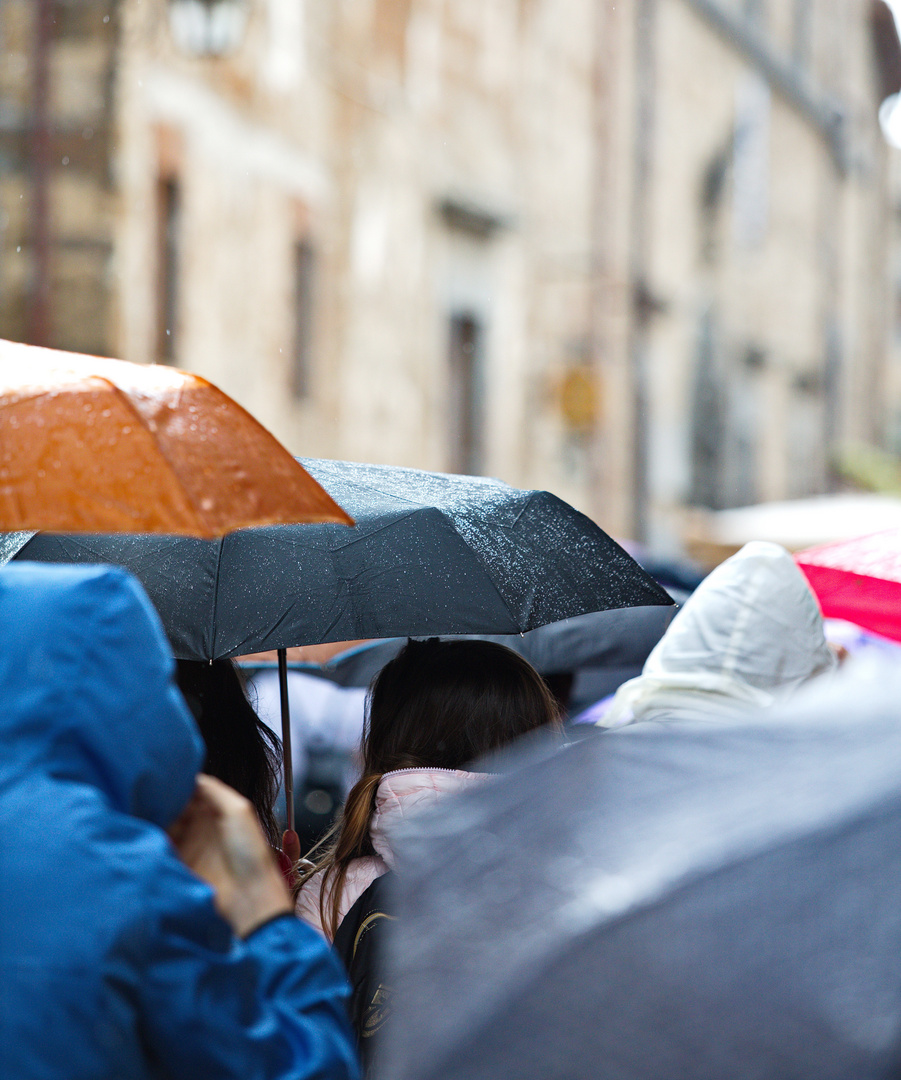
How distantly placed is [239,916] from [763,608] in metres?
1.93

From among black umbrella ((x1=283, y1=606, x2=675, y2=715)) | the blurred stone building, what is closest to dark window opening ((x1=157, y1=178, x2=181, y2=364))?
the blurred stone building

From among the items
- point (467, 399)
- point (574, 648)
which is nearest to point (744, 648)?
point (574, 648)

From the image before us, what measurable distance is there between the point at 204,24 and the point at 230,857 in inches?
349

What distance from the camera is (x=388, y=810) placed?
2213 mm

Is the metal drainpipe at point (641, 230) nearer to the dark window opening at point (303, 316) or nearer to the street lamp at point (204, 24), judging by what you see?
the dark window opening at point (303, 316)

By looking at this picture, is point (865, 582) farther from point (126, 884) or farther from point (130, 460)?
point (126, 884)

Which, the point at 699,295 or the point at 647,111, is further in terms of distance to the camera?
the point at 699,295

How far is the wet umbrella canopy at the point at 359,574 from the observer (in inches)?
106

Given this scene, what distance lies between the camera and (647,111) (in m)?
15.6

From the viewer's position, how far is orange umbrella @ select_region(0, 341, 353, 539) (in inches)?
85.1

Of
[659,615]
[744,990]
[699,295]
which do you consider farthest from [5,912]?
[699,295]

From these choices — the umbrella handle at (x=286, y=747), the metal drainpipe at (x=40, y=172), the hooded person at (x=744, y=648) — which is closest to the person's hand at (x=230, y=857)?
the umbrella handle at (x=286, y=747)

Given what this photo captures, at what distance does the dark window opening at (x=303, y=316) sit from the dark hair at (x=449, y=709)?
8.40 meters

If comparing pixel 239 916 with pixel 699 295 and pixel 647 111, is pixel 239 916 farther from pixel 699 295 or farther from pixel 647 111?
pixel 699 295
